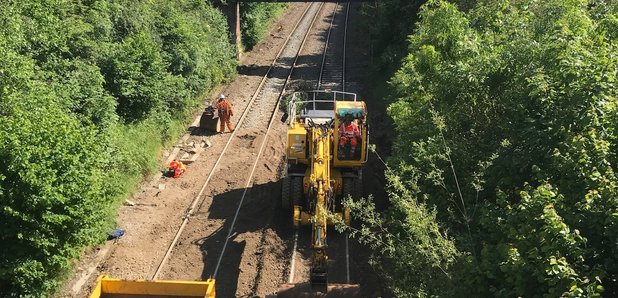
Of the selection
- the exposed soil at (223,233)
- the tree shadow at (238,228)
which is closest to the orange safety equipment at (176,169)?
the exposed soil at (223,233)

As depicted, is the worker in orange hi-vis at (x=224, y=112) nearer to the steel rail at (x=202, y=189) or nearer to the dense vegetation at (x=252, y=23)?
the steel rail at (x=202, y=189)

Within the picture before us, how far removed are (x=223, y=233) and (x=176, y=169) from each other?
14.2 ft

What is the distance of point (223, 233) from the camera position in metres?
16.4

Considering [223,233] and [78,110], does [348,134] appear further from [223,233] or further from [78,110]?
[78,110]

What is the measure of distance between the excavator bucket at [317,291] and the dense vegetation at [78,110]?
482cm

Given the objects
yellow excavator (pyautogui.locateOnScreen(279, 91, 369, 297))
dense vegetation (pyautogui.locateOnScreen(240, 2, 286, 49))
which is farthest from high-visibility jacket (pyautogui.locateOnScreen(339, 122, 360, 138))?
dense vegetation (pyautogui.locateOnScreen(240, 2, 286, 49))

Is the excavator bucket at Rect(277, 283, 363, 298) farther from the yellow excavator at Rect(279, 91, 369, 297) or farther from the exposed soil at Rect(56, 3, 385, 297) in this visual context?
the yellow excavator at Rect(279, 91, 369, 297)

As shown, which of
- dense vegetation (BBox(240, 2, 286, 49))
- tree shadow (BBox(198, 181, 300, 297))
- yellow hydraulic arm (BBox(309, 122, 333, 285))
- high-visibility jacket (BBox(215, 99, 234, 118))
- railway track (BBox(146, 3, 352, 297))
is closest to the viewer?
yellow hydraulic arm (BBox(309, 122, 333, 285))

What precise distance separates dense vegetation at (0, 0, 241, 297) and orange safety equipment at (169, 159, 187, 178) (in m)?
0.64

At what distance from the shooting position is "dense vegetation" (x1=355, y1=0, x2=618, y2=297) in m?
6.57

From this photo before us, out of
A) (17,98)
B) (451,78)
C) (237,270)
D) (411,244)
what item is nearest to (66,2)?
(17,98)

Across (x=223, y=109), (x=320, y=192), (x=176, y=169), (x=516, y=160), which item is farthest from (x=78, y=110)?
(x=516, y=160)

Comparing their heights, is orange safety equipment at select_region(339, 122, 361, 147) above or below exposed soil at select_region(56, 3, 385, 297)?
above

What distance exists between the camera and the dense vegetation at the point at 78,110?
1190 centimetres
